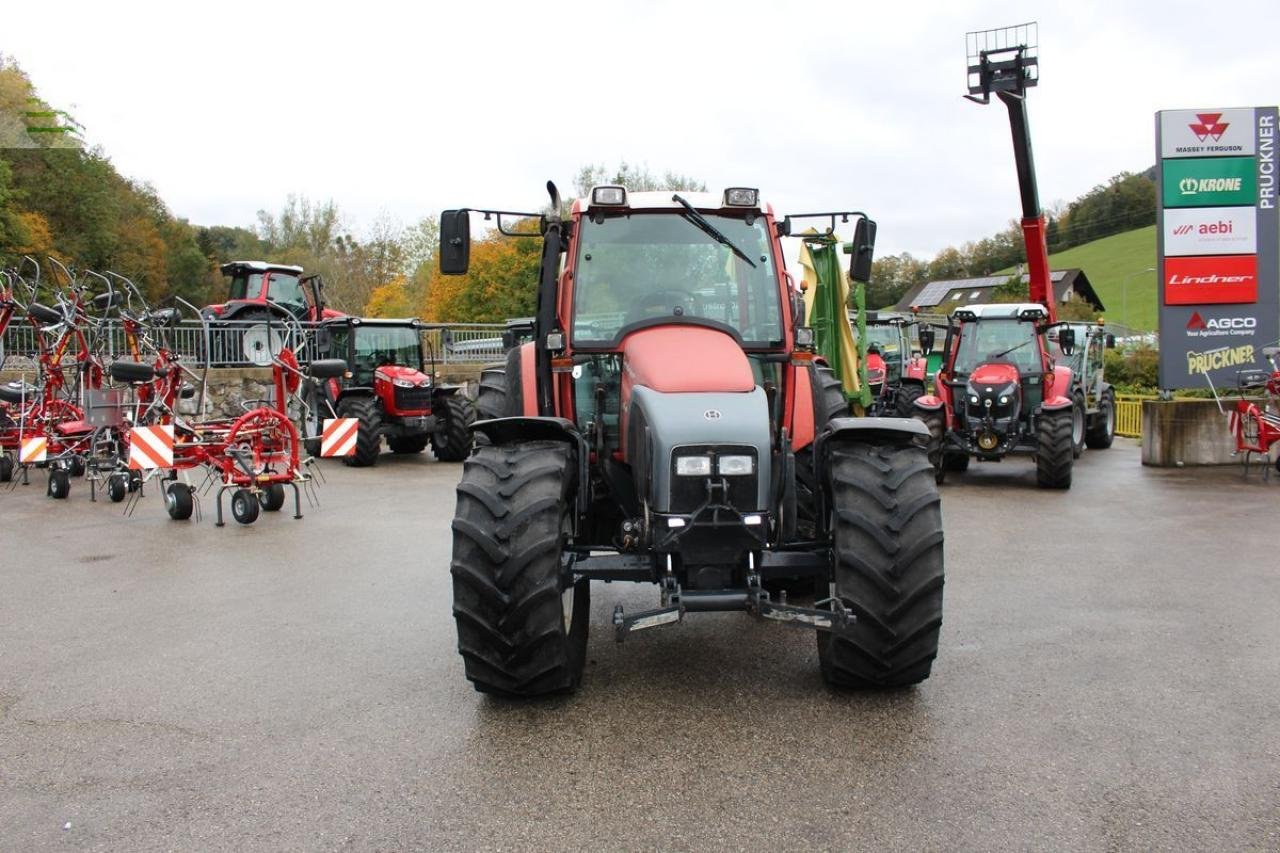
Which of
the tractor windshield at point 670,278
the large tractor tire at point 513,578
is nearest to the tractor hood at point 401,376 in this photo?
the tractor windshield at point 670,278

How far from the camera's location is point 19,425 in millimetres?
13609

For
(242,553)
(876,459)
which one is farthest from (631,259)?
(242,553)

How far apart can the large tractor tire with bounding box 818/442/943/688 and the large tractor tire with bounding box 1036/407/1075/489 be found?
843 centimetres

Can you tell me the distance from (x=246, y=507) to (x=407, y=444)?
287 inches

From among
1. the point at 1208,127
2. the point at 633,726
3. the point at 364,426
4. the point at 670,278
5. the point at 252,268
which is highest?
the point at 1208,127

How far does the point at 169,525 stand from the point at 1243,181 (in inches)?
589

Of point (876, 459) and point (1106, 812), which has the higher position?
point (876, 459)

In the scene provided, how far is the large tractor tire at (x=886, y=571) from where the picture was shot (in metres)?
4.49

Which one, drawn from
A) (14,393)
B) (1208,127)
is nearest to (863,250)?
(14,393)

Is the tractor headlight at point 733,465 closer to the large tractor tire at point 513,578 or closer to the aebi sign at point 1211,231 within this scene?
the large tractor tire at point 513,578

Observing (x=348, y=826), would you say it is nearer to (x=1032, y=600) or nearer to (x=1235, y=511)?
(x=1032, y=600)

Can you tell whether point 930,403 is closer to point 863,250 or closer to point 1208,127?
point 1208,127

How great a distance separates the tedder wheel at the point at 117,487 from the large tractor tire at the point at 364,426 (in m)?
3.90

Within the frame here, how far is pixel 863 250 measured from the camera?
6.22 metres
